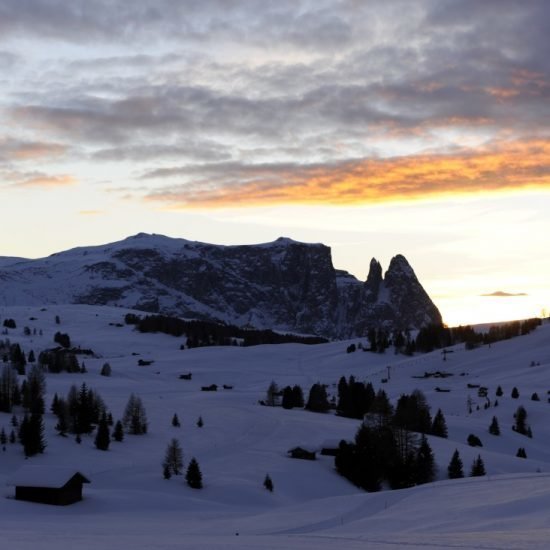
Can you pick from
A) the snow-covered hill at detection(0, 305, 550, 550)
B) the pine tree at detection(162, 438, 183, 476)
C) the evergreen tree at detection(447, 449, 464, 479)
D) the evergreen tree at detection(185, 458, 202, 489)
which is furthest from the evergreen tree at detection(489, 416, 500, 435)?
the evergreen tree at detection(185, 458, 202, 489)

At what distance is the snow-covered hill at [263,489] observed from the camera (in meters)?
34.7

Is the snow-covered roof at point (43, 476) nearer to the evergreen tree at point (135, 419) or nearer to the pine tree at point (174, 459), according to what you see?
the pine tree at point (174, 459)

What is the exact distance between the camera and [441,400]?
139 m

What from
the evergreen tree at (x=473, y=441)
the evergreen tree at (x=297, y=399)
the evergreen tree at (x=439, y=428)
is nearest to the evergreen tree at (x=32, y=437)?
the evergreen tree at (x=439, y=428)

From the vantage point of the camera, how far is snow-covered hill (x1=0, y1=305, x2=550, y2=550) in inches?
1364

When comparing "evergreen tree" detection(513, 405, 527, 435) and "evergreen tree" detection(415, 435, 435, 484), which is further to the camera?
"evergreen tree" detection(513, 405, 527, 435)

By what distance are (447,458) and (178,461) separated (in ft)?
90.3

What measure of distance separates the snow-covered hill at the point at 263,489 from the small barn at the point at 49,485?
3.34 ft

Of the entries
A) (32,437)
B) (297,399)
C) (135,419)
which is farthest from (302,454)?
(297,399)

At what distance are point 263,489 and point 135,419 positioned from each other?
89.2ft

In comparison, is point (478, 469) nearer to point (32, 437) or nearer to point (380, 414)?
point (380, 414)

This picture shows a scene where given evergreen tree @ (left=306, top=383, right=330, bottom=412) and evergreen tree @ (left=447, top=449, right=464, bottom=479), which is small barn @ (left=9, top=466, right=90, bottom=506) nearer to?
evergreen tree @ (left=447, top=449, right=464, bottom=479)

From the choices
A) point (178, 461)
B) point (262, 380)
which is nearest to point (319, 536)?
point (178, 461)

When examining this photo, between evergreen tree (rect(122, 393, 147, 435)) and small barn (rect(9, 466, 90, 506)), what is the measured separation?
28925mm
